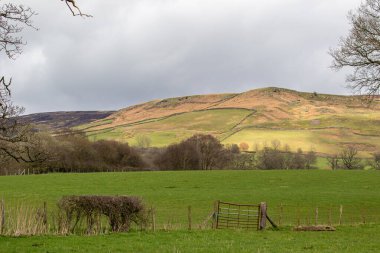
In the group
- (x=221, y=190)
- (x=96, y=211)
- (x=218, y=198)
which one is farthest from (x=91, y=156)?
(x=96, y=211)

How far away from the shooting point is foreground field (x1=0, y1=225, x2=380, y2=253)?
19.0 metres

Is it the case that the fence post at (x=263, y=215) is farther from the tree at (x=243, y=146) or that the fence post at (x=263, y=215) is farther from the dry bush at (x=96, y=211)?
the tree at (x=243, y=146)

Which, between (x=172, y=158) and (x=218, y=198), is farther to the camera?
(x=172, y=158)

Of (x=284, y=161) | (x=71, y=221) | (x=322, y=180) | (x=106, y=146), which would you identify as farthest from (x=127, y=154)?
(x=71, y=221)

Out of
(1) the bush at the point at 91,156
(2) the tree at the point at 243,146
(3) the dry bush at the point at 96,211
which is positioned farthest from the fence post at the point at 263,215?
(2) the tree at the point at 243,146

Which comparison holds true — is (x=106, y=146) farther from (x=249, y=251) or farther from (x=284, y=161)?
(x=249, y=251)

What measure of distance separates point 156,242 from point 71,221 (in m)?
6.25

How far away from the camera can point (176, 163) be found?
132m

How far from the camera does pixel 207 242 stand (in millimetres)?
21109

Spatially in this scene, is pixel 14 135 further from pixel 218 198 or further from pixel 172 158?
pixel 172 158

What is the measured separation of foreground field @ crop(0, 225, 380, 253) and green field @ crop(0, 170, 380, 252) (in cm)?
4

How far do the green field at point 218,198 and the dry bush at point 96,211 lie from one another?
1.34 metres

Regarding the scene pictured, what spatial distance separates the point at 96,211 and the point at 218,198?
25.3 meters

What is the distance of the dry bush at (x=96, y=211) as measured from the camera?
80.5 feet
